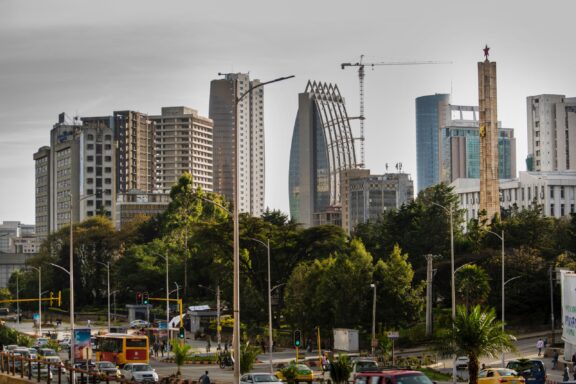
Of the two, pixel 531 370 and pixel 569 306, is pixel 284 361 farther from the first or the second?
pixel 531 370

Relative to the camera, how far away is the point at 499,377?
156 ft

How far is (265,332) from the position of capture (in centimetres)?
10419

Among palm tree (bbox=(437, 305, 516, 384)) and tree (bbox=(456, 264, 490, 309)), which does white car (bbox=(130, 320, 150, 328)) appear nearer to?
tree (bbox=(456, 264, 490, 309))

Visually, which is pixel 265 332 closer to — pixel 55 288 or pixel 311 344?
pixel 311 344

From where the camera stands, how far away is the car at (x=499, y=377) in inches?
1842

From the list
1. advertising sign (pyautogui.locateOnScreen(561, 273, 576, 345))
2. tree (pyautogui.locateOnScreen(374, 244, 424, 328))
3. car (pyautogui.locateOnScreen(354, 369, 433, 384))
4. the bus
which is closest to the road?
the bus

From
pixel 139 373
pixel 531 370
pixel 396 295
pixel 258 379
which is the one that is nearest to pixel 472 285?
pixel 396 295

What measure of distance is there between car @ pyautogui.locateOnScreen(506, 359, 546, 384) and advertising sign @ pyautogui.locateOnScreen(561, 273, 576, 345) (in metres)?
6.94

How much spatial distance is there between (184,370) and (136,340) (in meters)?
3.97

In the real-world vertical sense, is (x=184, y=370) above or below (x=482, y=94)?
below

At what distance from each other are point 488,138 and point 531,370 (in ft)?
342

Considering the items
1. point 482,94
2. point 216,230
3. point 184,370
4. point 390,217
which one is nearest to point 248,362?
point 184,370

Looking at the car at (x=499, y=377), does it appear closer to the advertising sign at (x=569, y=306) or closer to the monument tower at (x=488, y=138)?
the advertising sign at (x=569, y=306)

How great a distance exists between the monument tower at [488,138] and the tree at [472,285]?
60.1 m
